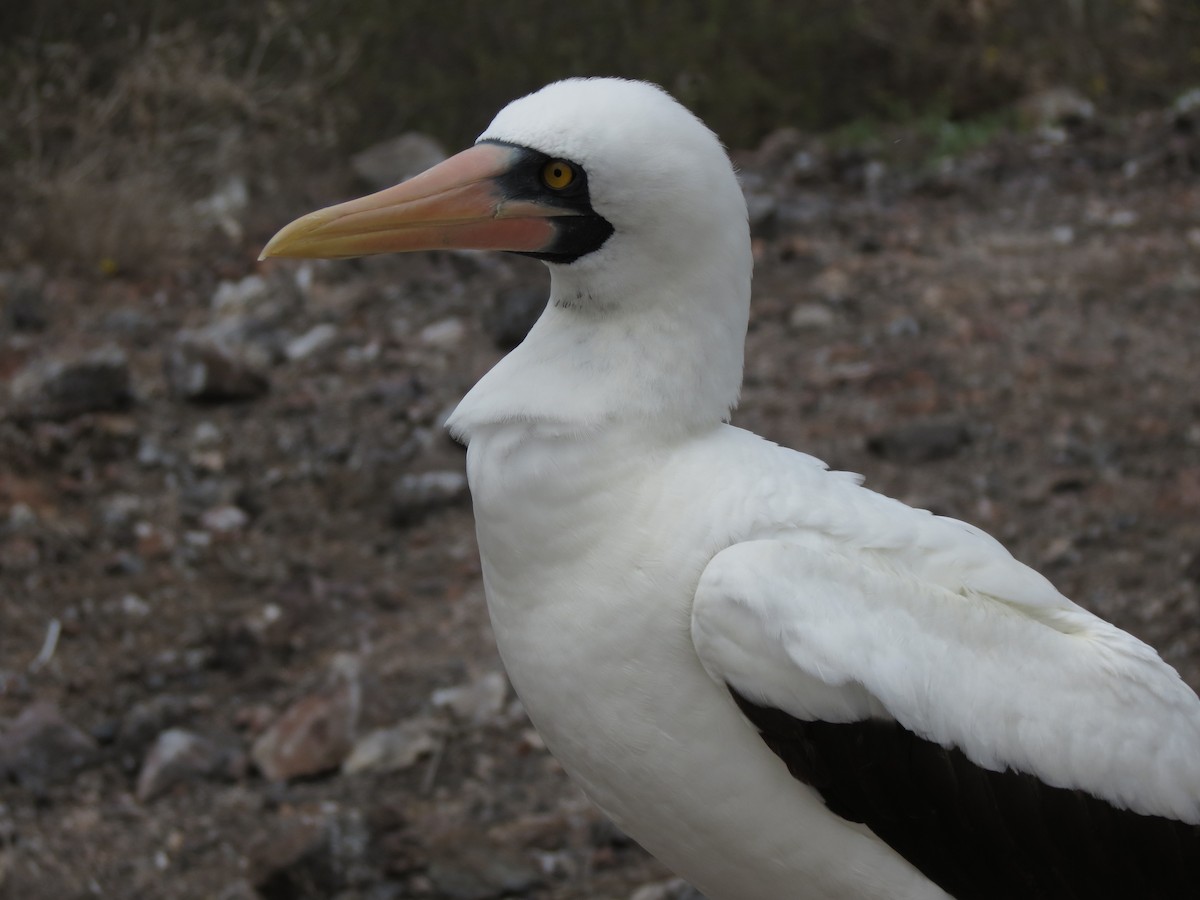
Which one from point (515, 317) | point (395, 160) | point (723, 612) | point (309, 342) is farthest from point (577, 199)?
point (395, 160)

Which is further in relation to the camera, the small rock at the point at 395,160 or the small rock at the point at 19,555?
the small rock at the point at 395,160

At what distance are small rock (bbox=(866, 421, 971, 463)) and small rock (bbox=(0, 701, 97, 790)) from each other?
2.71 m

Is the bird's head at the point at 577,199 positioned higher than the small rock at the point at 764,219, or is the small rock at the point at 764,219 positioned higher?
the bird's head at the point at 577,199

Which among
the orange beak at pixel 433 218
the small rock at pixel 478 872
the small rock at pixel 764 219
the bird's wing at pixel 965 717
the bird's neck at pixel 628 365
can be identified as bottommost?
the small rock at pixel 478 872

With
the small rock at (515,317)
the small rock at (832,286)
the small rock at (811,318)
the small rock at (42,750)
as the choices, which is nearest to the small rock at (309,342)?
the small rock at (515,317)

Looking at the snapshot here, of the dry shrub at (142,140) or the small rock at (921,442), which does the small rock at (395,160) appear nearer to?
the dry shrub at (142,140)

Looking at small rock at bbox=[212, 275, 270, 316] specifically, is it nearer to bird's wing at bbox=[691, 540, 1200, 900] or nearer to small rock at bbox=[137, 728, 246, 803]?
small rock at bbox=[137, 728, 246, 803]

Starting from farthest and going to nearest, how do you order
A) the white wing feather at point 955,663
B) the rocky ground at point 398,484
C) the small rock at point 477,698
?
the small rock at point 477,698 < the rocky ground at point 398,484 < the white wing feather at point 955,663

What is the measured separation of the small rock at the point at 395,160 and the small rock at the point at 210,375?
219cm

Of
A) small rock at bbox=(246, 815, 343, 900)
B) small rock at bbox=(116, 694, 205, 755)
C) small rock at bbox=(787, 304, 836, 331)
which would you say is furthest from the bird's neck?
small rock at bbox=(787, 304, 836, 331)

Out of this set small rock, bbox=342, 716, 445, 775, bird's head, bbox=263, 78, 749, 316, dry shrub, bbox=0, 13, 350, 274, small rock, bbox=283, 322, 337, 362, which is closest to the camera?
bird's head, bbox=263, 78, 749, 316

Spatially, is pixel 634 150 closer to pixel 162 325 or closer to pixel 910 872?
pixel 910 872

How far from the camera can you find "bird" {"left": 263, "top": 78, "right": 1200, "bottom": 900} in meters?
2.51

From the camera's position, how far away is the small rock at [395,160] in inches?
325
